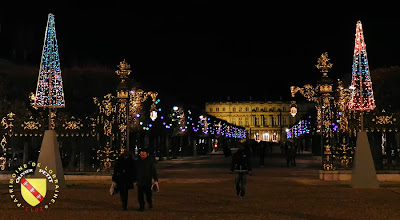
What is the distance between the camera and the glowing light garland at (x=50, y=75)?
23828 millimetres

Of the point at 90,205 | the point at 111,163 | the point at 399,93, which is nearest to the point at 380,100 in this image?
the point at 399,93


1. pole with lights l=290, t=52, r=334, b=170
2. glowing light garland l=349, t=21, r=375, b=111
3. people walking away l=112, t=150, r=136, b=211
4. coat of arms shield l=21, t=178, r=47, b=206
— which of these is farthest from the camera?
pole with lights l=290, t=52, r=334, b=170

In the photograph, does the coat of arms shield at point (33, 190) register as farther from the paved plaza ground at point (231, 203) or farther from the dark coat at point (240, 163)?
the dark coat at point (240, 163)

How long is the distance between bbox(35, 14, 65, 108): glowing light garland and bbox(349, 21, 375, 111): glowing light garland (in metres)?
11.3

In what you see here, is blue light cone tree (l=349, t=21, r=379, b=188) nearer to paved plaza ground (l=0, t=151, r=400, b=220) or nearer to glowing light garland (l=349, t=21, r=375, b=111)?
glowing light garland (l=349, t=21, r=375, b=111)

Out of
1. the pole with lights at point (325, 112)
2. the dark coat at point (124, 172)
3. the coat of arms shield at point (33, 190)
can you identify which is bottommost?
Result: the coat of arms shield at point (33, 190)

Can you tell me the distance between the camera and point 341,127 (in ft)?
95.6

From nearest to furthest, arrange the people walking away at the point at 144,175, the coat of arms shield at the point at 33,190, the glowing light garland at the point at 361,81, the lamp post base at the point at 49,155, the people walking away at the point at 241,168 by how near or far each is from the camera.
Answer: the people walking away at the point at 144,175 → the coat of arms shield at the point at 33,190 → the people walking away at the point at 241,168 → the lamp post base at the point at 49,155 → the glowing light garland at the point at 361,81

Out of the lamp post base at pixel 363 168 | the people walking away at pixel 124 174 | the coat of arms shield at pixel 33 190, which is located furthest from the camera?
the lamp post base at pixel 363 168

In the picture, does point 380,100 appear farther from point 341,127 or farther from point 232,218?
point 232,218

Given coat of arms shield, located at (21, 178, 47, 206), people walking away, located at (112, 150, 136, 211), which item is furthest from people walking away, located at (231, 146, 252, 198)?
coat of arms shield, located at (21, 178, 47, 206)

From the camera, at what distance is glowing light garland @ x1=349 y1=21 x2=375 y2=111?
24.8m

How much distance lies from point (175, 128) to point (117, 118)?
1544 inches

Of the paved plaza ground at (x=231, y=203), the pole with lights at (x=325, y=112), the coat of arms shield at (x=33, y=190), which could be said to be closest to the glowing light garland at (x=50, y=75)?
the paved plaza ground at (x=231, y=203)
